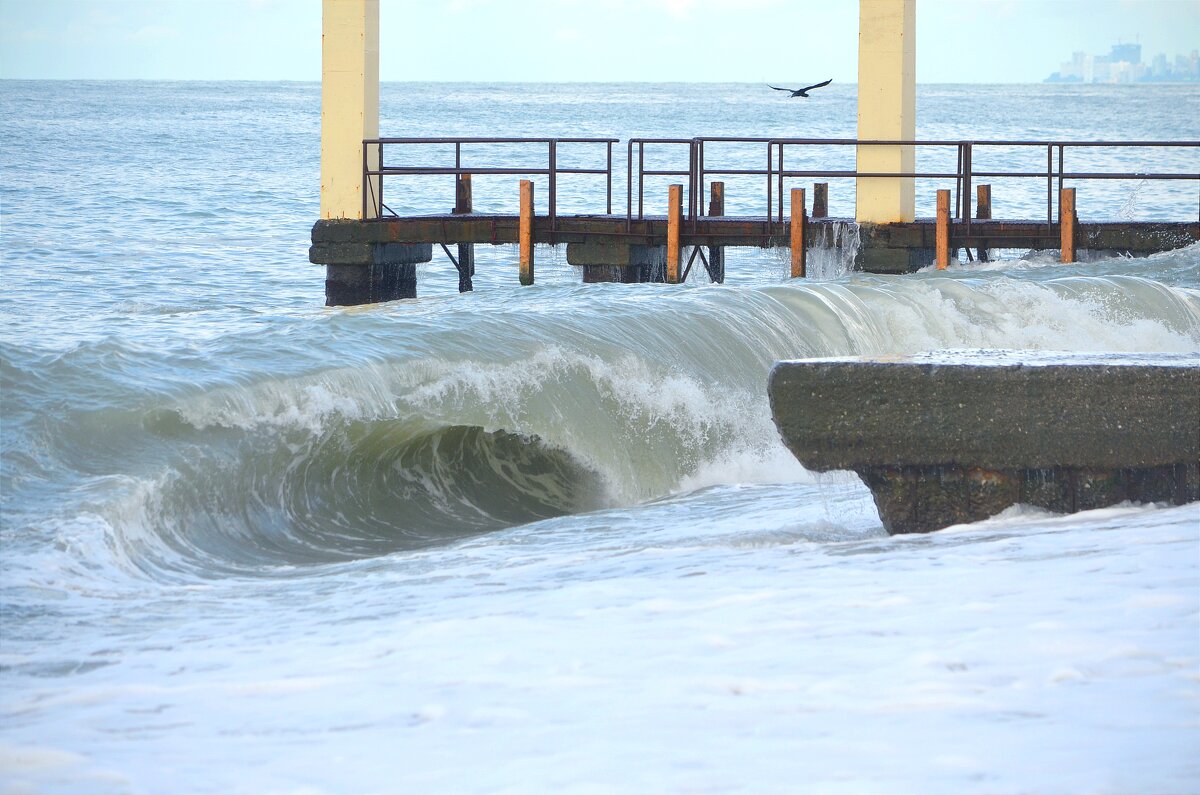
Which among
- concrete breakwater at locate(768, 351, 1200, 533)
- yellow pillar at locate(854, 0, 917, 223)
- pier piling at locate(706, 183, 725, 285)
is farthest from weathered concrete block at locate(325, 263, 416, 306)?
concrete breakwater at locate(768, 351, 1200, 533)

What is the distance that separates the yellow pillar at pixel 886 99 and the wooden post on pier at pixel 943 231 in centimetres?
77

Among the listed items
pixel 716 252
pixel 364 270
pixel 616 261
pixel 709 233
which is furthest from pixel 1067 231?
pixel 364 270

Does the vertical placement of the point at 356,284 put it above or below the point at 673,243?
below

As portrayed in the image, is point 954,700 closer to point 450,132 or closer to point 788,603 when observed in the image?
point 788,603

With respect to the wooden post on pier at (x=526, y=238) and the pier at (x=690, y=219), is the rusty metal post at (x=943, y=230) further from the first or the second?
Answer: the wooden post on pier at (x=526, y=238)

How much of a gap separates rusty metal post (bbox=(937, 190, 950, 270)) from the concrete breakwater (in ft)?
35.9

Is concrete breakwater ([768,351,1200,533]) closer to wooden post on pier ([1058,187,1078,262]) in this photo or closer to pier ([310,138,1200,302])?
pier ([310,138,1200,302])

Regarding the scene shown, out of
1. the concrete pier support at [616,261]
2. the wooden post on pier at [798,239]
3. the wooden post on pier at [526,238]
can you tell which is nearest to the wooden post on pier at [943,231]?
the wooden post on pier at [798,239]

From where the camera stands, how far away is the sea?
397cm

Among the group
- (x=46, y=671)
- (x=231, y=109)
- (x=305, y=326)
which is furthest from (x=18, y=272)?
(x=231, y=109)

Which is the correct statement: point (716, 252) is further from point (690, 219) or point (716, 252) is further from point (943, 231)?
point (943, 231)

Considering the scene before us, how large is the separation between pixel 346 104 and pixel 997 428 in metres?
13.8

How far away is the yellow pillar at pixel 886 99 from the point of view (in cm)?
1764

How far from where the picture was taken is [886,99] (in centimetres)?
1792
